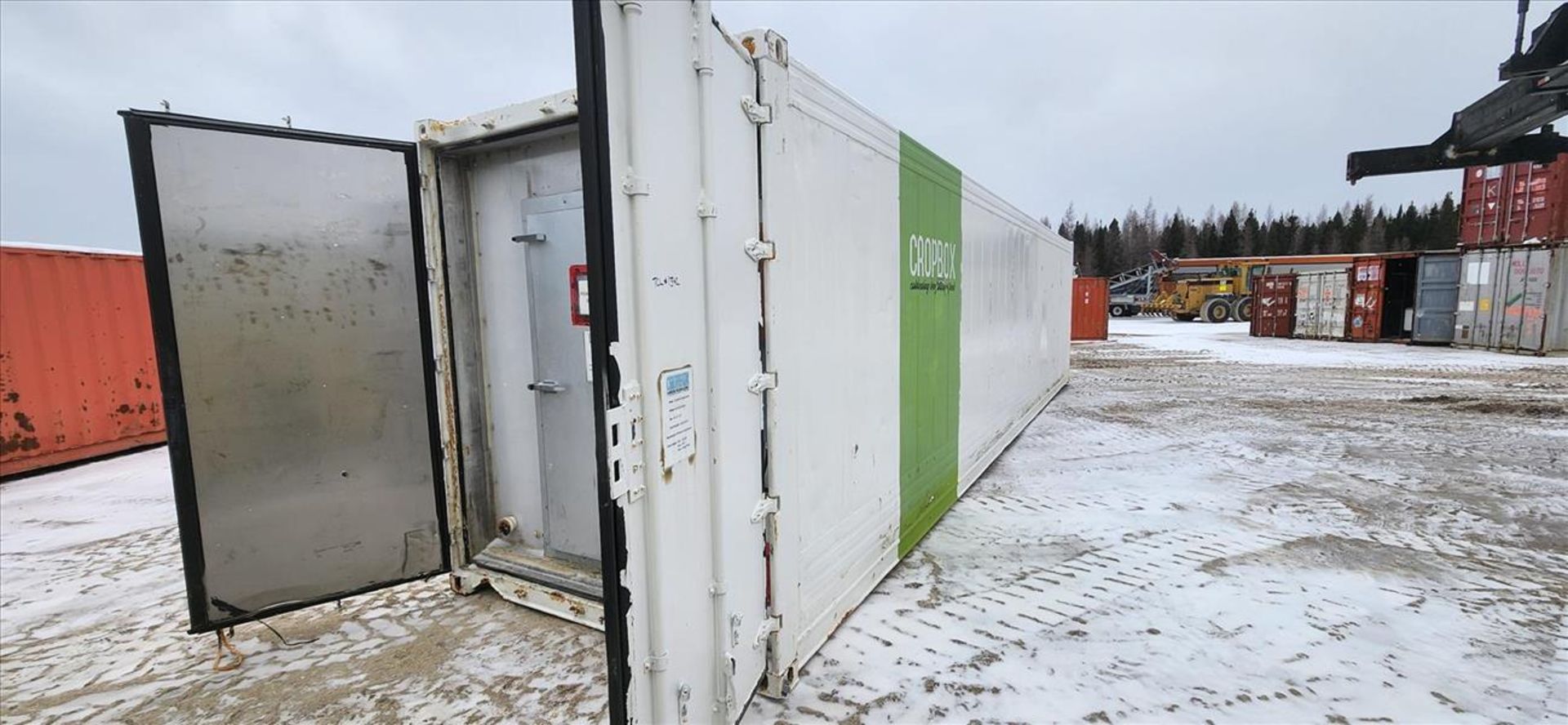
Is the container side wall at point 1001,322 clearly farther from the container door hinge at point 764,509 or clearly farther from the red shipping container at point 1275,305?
the red shipping container at point 1275,305

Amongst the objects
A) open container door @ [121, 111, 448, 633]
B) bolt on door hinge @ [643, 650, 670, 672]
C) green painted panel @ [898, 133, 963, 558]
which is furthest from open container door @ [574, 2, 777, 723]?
open container door @ [121, 111, 448, 633]

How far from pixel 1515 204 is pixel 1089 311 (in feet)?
29.9

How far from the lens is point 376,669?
2750 mm

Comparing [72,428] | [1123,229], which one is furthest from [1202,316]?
[1123,229]

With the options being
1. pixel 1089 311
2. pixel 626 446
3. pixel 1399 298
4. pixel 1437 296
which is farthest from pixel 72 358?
pixel 1399 298

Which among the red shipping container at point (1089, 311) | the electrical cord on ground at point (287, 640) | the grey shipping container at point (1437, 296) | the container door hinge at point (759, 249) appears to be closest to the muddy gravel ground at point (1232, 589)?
the container door hinge at point (759, 249)

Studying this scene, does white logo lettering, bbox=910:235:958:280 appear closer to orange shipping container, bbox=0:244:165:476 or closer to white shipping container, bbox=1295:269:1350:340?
orange shipping container, bbox=0:244:165:476

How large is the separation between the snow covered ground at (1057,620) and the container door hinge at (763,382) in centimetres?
120

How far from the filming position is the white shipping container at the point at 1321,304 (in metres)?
17.7

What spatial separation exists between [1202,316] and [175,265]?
1293 inches

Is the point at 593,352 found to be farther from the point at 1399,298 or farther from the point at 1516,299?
the point at 1399,298

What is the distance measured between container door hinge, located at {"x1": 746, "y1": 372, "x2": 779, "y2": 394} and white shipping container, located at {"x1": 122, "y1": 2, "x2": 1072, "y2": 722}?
0.01 meters

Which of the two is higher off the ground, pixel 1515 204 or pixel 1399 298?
pixel 1515 204

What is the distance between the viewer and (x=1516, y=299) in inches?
523
